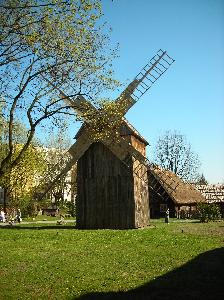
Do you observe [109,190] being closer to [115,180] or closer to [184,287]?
[115,180]

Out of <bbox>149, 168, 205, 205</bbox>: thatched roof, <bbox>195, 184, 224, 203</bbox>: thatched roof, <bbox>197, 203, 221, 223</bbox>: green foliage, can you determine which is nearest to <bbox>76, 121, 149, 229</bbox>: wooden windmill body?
<bbox>197, 203, 221, 223</bbox>: green foliage

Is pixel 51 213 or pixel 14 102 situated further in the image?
pixel 51 213

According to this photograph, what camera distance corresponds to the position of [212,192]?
49312 mm

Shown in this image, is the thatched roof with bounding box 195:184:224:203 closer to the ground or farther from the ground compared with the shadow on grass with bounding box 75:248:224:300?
farther from the ground

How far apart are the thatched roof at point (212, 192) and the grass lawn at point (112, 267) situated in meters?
27.6

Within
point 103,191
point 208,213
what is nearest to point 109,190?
point 103,191

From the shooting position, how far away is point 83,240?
20109 mm

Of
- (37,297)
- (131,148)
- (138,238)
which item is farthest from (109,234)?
(37,297)

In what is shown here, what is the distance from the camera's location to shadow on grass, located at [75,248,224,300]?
11.0 m

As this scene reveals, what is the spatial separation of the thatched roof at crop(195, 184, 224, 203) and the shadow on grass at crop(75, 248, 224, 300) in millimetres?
34575

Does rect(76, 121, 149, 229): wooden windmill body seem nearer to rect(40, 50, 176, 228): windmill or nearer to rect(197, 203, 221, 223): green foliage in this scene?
rect(40, 50, 176, 228): windmill

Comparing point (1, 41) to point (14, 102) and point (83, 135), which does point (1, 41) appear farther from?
point (83, 135)

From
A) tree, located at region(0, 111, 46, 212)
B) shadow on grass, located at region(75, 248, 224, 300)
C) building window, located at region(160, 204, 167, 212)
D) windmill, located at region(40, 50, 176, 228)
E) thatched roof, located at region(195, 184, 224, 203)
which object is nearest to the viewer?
shadow on grass, located at region(75, 248, 224, 300)

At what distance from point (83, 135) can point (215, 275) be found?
51.8 ft
